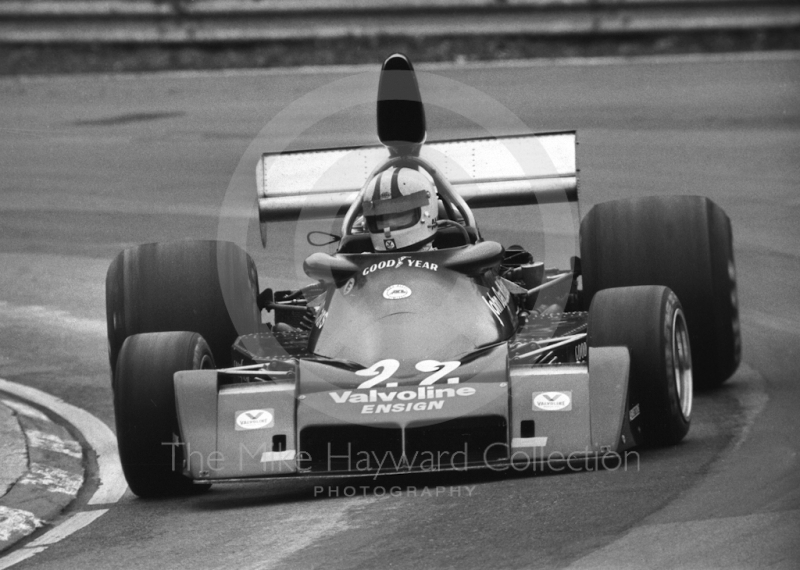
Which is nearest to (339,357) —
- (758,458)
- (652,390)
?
(652,390)

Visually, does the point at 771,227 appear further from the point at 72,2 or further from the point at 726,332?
the point at 72,2

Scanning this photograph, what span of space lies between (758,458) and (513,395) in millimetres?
1170

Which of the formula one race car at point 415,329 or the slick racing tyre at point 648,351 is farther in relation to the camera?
the slick racing tyre at point 648,351

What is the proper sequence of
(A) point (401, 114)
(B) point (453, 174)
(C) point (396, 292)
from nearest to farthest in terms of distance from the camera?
(C) point (396, 292) < (A) point (401, 114) < (B) point (453, 174)

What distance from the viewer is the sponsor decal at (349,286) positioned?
26.7ft

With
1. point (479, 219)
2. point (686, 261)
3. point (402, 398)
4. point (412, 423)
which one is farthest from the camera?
point (479, 219)

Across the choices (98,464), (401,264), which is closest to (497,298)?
(401,264)

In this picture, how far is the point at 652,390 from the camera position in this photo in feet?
24.4

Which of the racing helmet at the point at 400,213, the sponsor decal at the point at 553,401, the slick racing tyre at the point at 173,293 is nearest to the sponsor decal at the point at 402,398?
the sponsor decal at the point at 553,401

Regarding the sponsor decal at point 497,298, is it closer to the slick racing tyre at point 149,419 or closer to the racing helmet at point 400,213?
the racing helmet at point 400,213

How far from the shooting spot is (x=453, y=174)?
33.0ft

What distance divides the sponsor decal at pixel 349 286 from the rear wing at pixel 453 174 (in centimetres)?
177

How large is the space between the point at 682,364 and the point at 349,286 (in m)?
1.76

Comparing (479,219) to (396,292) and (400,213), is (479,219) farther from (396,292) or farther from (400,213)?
(396,292)
